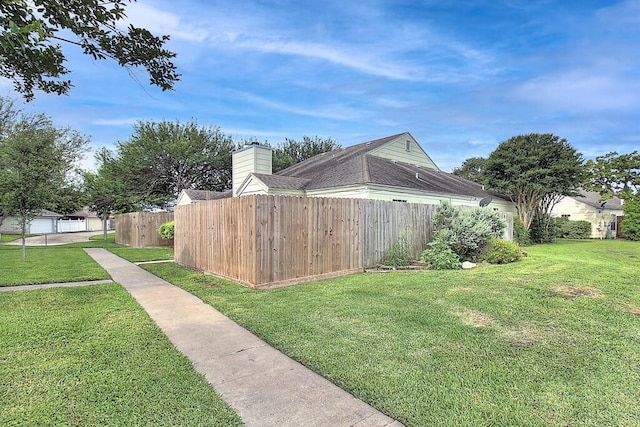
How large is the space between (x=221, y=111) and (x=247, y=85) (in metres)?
3.30

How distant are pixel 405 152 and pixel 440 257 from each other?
36.4 ft

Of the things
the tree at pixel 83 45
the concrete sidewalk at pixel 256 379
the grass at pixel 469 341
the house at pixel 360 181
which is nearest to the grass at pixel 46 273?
the grass at pixel 469 341

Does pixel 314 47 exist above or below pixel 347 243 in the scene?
above

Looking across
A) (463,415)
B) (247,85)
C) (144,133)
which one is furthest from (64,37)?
(144,133)

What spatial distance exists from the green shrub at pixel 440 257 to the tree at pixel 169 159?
2325 cm

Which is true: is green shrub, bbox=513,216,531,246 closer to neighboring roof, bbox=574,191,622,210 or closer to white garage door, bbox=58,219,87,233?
neighboring roof, bbox=574,191,622,210

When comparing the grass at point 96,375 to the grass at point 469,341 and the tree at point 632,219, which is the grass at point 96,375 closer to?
the grass at point 469,341

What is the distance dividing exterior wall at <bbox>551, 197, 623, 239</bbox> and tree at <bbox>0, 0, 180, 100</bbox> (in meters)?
32.8

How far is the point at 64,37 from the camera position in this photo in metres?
3.91

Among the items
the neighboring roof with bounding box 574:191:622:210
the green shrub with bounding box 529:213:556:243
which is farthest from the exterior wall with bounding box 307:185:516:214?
the neighboring roof with bounding box 574:191:622:210

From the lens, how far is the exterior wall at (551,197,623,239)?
1102 inches

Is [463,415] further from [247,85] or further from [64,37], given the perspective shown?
[247,85]

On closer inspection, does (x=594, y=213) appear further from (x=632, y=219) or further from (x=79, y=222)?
(x=79, y=222)

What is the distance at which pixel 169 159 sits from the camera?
2741 centimetres
